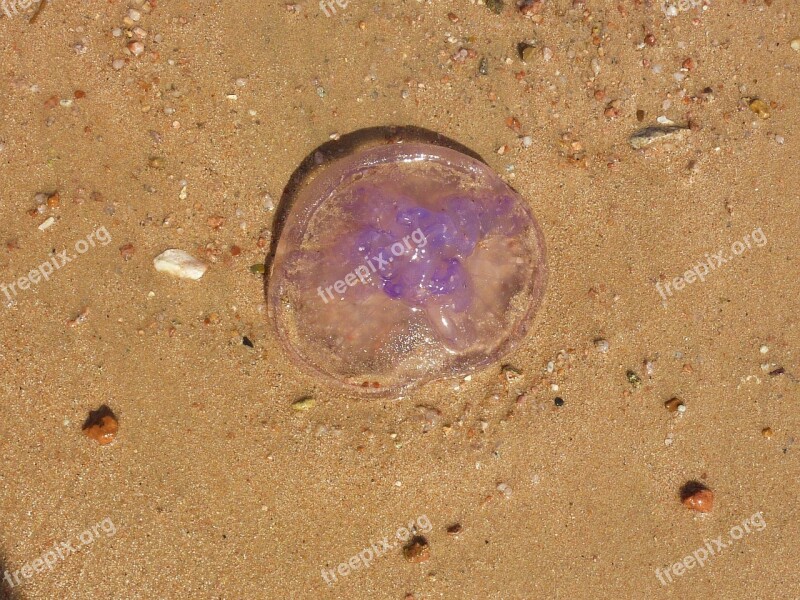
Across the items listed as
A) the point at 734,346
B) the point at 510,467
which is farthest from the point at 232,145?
the point at 734,346

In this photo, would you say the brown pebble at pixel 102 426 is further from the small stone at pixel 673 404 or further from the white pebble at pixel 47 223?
the small stone at pixel 673 404

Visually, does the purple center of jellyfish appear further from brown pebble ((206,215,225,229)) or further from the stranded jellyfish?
brown pebble ((206,215,225,229))

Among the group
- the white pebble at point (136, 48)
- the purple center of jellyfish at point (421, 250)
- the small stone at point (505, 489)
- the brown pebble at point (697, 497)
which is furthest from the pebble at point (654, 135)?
the white pebble at point (136, 48)

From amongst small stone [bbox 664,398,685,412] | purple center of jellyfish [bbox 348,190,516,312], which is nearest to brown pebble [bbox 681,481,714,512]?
small stone [bbox 664,398,685,412]

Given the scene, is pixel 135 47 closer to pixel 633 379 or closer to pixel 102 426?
pixel 102 426

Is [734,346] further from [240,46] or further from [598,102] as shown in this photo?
[240,46]

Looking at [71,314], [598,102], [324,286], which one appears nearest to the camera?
[324,286]

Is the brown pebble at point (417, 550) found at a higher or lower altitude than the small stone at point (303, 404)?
lower
